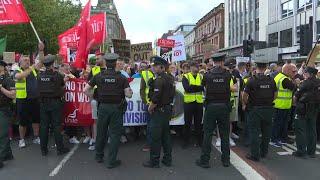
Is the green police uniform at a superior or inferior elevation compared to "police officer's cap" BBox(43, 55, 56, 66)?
inferior

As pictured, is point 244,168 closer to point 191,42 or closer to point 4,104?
point 4,104

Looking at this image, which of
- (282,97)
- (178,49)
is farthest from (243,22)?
(282,97)

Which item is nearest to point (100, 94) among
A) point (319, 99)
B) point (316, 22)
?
point (319, 99)

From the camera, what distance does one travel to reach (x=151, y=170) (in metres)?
8.04

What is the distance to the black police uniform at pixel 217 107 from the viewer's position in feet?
26.9

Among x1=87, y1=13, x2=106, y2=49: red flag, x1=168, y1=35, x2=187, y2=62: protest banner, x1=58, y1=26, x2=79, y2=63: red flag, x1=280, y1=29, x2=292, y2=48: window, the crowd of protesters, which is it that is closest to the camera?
the crowd of protesters

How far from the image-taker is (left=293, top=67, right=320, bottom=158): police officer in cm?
902

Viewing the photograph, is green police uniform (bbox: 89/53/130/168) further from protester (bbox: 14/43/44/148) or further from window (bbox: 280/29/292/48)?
window (bbox: 280/29/292/48)

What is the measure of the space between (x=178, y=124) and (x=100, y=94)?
9.41 ft

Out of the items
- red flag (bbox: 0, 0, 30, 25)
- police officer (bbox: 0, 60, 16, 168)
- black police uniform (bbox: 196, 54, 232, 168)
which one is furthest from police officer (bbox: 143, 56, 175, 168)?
red flag (bbox: 0, 0, 30, 25)

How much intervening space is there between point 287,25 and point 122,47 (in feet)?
118

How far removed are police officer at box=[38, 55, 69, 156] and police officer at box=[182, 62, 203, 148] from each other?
2.58 m

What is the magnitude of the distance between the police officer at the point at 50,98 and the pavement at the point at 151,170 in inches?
21.7

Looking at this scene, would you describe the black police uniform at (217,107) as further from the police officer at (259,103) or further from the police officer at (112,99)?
the police officer at (112,99)
